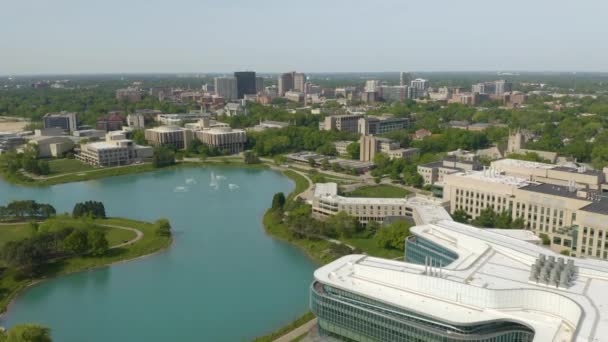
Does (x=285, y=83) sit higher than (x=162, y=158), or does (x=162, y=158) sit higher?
(x=285, y=83)

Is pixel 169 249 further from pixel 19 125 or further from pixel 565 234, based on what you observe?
pixel 19 125

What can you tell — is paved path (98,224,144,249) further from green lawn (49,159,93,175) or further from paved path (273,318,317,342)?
green lawn (49,159,93,175)

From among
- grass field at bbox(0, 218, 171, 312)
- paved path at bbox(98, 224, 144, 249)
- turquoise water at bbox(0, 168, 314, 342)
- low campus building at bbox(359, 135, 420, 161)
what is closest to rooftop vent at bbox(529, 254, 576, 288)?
turquoise water at bbox(0, 168, 314, 342)

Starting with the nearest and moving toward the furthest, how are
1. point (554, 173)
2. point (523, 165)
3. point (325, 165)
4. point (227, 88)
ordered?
point (554, 173) → point (523, 165) → point (325, 165) → point (227, 88)

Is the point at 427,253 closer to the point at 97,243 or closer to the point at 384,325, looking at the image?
the point at 384,325

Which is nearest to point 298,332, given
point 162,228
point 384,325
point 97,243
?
point 384,325

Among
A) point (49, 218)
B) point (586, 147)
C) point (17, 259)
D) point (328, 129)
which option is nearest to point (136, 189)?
point (49, 218)
